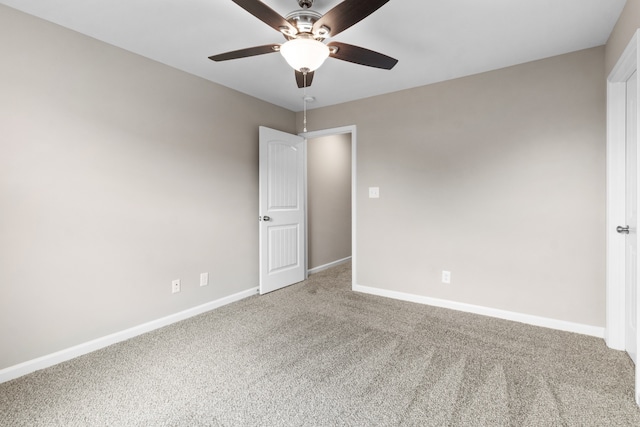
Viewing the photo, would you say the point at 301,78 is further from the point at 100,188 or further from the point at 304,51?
the point at 100,188

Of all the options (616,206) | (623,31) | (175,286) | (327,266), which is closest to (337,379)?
(175,286)

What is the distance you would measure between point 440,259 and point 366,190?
3.75 feet

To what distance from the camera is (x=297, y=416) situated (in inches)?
63.5

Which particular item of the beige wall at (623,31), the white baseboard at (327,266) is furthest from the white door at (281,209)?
the beige wall at (623,31)

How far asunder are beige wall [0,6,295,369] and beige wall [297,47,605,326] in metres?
1.77

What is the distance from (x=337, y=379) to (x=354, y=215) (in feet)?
7.06

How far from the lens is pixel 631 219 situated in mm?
2129

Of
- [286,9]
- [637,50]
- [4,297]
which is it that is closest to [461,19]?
[637,50]

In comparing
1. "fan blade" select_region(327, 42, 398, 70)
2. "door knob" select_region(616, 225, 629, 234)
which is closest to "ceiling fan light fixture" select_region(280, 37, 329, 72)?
"fan blade" select_region(327, 42, 398, 70)

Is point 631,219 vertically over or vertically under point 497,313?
over

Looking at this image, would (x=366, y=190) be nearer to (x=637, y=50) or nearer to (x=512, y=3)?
(x=512, y=3)

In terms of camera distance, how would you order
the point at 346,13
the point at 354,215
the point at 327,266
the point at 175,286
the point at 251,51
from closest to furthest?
the point at 346,13 < the point at 251,51 < the point at 175,286 < the point at 354,215 < the point at 327,266

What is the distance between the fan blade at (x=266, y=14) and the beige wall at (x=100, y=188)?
1578mm

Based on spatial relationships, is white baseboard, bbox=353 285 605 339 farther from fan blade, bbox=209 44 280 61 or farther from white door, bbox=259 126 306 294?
fan blade, bbox=209 44 280 61
